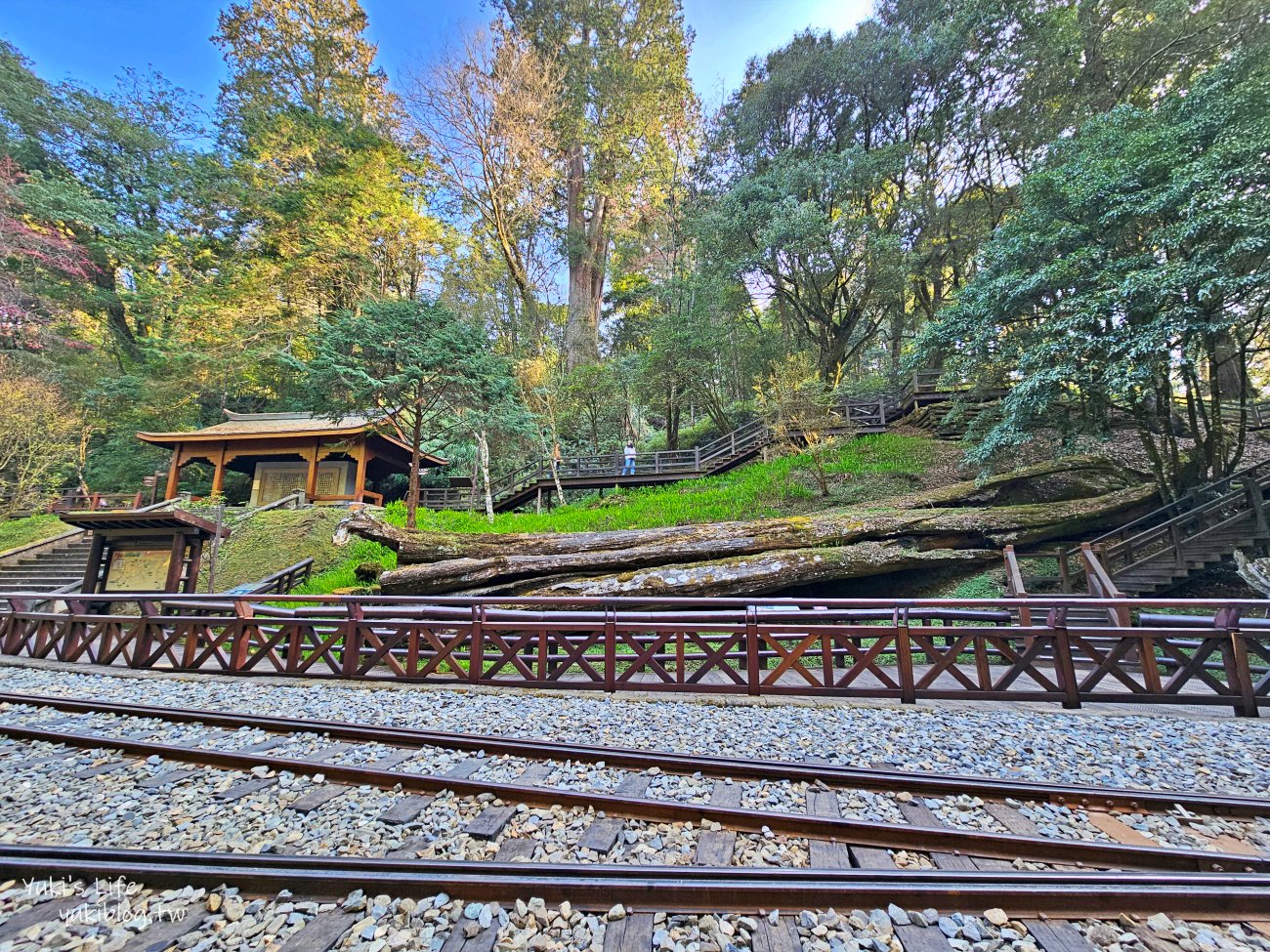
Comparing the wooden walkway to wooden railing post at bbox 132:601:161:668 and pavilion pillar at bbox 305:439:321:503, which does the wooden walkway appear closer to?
pavilion pillar at bbox 305:439:321:503

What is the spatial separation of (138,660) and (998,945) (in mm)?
9853

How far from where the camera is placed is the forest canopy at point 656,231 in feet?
28.9

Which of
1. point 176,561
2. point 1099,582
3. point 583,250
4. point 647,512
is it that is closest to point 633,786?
point 1099,582

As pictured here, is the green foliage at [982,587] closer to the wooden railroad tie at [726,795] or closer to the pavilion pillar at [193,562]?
the wooden railroad tie at [726,795]

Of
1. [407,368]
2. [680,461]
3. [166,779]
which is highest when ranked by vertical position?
[407,368]

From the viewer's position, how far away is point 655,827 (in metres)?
2.75

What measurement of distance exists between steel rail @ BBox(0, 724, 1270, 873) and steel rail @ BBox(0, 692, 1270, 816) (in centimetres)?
49

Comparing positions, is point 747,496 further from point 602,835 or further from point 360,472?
point 360,472

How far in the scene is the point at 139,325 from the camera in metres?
24.7

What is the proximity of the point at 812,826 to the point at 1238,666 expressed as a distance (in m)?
5.00

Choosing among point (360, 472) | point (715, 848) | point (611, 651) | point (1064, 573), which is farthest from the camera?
point (360, 472)

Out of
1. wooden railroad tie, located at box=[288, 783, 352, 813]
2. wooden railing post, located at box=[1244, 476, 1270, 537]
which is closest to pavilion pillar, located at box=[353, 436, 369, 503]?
wooden railroad tie, located at box=[288, 783, 352, 813]

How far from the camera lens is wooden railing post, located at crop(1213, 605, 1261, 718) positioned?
445 centimetres

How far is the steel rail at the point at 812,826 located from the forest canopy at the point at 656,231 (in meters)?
8.83
